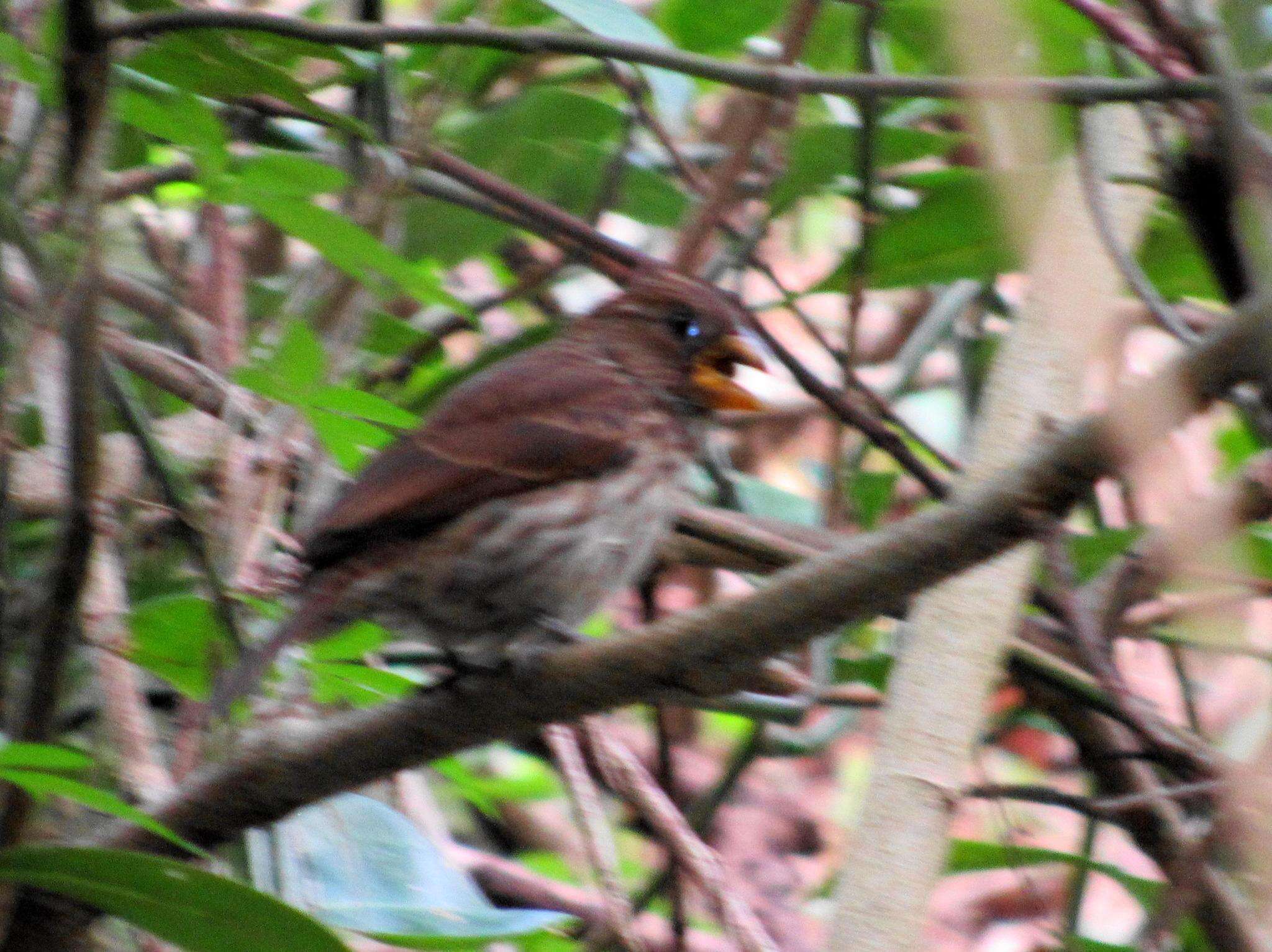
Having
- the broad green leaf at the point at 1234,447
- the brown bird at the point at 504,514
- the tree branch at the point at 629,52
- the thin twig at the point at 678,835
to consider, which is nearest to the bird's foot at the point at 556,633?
the brown bird at the point at 504,514

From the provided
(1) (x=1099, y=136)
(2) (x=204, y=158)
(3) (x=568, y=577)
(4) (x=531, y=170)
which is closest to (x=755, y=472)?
(4) (x=531, y=170)

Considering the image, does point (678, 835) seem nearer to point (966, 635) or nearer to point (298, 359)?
point (966, 635)

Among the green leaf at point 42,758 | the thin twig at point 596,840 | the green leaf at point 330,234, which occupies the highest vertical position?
the green leaf at point 330,234

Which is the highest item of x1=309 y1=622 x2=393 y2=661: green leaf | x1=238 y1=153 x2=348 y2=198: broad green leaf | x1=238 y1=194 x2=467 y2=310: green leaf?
x1=238 y1=153 x2=348 y2=198: broad green leaf

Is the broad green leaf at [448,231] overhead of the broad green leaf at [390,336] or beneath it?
overhead

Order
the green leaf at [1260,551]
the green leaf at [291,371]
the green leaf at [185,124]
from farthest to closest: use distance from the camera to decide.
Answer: the green leaf at [1260,551] < the green leaf at [185,124] < the green leaf at [291,371]

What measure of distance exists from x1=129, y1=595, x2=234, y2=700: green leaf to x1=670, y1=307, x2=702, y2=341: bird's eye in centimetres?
114

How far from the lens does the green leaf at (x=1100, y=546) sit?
3.09m

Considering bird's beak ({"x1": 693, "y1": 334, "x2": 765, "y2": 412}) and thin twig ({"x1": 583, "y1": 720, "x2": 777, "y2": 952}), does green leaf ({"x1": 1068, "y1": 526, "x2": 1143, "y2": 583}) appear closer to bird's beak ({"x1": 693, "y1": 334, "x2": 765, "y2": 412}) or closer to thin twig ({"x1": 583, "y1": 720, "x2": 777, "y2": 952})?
bird's beak ({"x1": 693, "y1": 334, "x2": 765, "y2": 412})

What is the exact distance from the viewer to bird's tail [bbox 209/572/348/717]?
2.12 meters

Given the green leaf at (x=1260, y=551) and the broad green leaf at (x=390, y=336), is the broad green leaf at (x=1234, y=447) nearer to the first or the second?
the green leaf at (x=1260, y=551)

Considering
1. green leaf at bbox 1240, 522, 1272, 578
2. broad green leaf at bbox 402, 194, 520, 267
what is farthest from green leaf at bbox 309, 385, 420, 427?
green leaf at bbox 1240, 522, 1272, 578

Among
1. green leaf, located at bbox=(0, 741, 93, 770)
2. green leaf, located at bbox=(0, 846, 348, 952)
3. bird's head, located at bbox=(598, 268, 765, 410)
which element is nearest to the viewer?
green leaf, located at bbox=(0, 741, 93, 770)

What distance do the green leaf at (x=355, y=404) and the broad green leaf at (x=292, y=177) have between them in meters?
0.26
